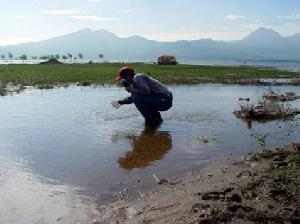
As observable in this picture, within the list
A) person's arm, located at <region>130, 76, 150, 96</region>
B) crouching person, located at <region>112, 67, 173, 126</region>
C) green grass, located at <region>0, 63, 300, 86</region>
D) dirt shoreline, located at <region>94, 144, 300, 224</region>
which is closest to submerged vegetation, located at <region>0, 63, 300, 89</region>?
green grass, located at <region>0, 63, 300, 86</region>

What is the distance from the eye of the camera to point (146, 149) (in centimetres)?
1084

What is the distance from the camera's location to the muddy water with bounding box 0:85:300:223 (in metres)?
7.20

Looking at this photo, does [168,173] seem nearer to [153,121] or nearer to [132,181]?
[132,181]

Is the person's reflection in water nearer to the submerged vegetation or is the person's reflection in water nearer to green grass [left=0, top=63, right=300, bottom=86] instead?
the submerged vegetation

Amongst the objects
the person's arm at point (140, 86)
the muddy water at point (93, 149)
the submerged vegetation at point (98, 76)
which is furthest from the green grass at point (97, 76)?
the person's arm at point (140, 86)

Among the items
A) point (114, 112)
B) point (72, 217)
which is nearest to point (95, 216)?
point (72, 217)

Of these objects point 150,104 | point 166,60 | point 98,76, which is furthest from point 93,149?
point 166,60

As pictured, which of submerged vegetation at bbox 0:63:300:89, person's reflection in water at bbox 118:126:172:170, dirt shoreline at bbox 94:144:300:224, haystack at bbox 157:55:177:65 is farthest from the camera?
haystack at bbox 157:55:177:65

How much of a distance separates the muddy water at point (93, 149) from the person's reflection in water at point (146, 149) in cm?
2

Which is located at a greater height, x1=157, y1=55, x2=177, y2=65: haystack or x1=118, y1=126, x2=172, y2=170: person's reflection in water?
x1=157, y1=55, x2=177, y2=65: haystack

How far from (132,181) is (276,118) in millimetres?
8764

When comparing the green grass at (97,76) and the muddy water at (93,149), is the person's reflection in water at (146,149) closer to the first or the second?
the muddy water at (93,149)

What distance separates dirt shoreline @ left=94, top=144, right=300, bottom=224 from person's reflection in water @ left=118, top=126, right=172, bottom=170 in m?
1.60

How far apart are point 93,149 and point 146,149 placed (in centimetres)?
124
